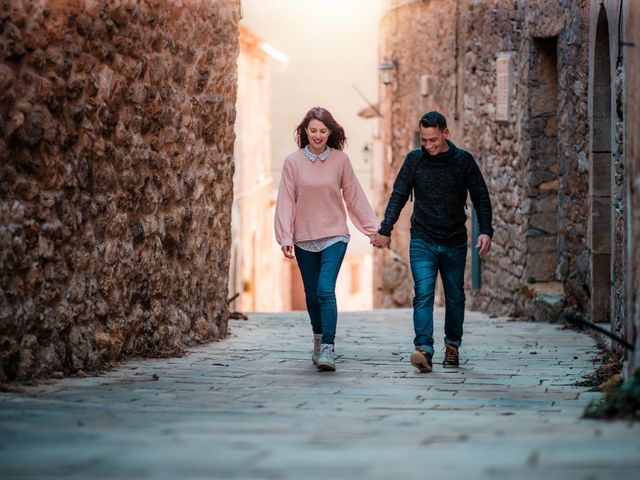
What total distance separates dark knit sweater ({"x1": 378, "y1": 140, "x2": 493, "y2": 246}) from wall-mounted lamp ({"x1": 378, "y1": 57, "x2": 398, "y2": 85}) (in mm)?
12418

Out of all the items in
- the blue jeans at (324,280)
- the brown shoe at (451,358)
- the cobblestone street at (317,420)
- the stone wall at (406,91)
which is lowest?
the cobblestone street at (317,420)

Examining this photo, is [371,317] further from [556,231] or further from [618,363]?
[618,363]

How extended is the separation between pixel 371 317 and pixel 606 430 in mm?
7916

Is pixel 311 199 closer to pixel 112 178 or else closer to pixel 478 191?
pixel 478 191

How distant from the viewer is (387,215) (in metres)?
7.39

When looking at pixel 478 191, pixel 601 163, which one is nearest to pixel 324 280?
pixel 478 191

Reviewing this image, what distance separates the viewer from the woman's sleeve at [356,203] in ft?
24.2

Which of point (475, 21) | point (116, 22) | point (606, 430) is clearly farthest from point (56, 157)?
point (475, 21)

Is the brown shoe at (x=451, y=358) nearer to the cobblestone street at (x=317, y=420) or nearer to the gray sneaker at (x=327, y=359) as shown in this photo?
the cobblestone street at (x=317, y=420)

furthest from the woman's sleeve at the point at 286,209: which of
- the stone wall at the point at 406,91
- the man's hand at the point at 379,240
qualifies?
the stone wall at the point at 406,91

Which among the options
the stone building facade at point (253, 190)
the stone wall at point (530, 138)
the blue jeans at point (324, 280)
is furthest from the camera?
the stone building facade at point (253, 190)

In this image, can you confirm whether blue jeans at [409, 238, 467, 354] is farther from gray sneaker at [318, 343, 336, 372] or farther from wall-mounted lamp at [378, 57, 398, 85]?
wall-mounted lamp at [378, 57, 398, 85]

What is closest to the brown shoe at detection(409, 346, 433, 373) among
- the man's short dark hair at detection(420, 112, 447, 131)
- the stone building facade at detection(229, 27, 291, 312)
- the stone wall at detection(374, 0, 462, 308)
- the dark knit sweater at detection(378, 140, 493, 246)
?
the dark knit sweater at detection(378, 140, 493, 246)

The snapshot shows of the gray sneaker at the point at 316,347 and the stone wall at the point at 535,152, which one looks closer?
the gray sneaker at the point at 316,347
